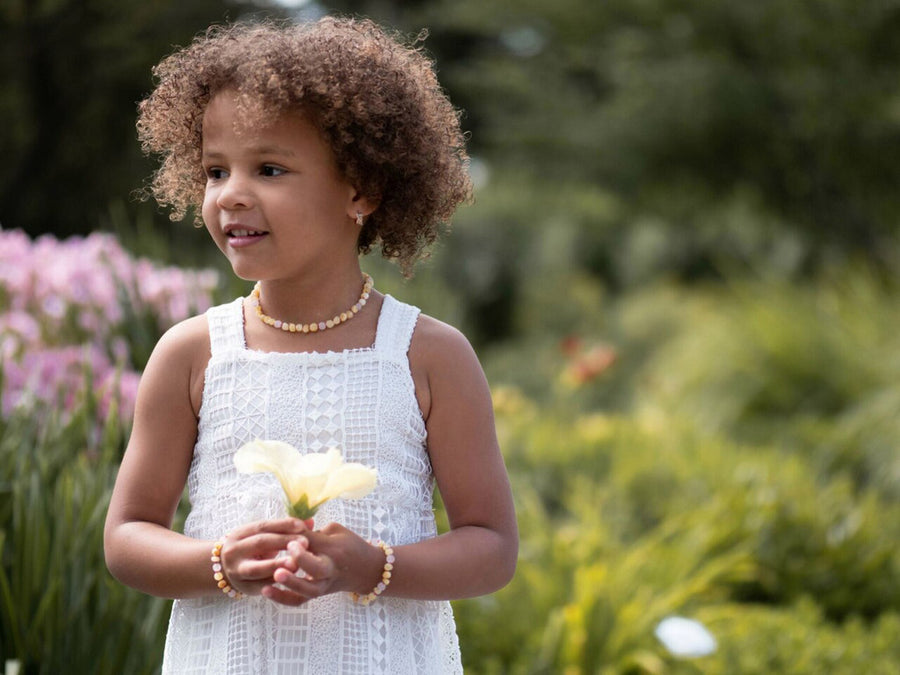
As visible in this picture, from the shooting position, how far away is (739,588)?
4.71m

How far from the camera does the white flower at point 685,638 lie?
3.19 m

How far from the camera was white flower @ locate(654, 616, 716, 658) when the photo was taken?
10.5 feet

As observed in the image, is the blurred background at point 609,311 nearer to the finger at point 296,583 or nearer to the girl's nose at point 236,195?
the girl's nose at point 236,195

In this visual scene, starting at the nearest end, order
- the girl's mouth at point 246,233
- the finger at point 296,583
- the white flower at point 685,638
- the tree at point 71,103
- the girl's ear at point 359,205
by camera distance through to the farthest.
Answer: the finger at point 296,583 → the girl's mouth at point 246,233 → the girl's ear at point 359,205 → the white flower at point 685,638 → the tree at point 71,103

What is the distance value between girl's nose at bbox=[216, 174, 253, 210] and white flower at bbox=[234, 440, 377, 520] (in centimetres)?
35

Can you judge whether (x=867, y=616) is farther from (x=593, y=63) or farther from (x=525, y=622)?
(x=593, y=63)

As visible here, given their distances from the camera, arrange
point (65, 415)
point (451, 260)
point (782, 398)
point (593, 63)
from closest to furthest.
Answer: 1. point (65, 415)
2. point (782, 398)
3. point (451, 260)
4. point (593, 63)

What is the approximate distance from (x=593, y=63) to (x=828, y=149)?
3.97 metres

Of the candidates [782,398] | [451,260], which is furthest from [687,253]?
[782,398]

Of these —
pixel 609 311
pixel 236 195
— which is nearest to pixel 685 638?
pixel 236 195

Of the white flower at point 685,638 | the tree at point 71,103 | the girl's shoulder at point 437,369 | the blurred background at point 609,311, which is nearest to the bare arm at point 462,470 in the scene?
the girl's shoulder at point 437,369

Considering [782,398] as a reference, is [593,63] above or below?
above

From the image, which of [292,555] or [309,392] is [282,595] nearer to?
[292,555]

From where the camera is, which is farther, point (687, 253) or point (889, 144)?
point (889, 144)
